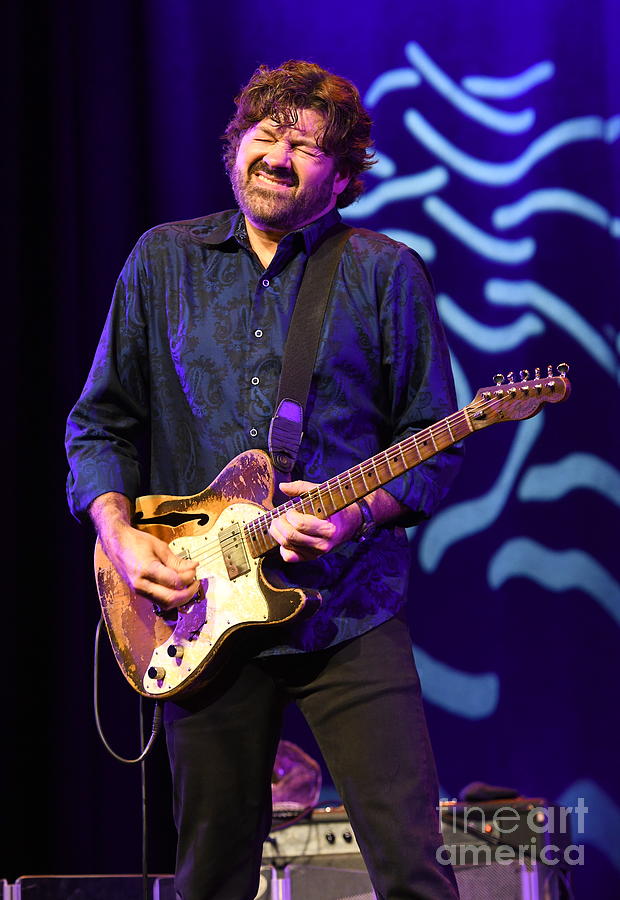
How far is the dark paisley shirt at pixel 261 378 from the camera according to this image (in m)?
2.29

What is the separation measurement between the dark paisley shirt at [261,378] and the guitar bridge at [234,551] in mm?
74

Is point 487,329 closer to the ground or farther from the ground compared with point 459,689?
farther from the ground

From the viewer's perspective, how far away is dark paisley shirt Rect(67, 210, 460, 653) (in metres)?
2.29

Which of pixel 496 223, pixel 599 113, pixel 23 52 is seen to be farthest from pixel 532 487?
pixel 23 52

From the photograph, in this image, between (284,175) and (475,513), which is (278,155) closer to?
(284,175)

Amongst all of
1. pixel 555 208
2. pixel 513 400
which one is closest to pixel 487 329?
pixel 555 208

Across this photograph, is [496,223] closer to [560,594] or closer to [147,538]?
[560,594]

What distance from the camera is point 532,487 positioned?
4070 mm

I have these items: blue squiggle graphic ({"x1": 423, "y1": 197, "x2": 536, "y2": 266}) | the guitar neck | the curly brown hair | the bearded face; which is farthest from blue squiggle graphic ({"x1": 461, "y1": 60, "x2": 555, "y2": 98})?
the guitar neck

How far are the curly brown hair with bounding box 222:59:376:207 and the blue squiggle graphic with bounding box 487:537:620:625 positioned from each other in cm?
186

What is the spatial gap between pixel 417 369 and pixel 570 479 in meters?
1.84

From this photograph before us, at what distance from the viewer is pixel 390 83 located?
422 centimetres

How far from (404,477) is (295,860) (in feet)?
4.98

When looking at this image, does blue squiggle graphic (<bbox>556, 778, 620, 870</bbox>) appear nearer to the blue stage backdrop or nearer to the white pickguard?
the blue stage backdrop
